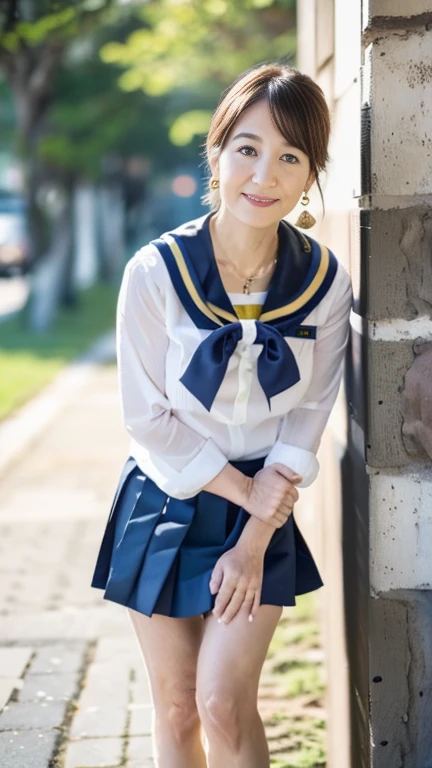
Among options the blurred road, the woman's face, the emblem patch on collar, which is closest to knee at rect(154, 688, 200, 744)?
the emblem patch on collar

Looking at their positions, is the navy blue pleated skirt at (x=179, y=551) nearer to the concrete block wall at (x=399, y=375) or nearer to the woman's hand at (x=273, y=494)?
the woman's hand at (x=273, y=494)

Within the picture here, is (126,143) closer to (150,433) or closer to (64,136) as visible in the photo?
(64,136)

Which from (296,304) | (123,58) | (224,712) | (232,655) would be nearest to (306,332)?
(296,304)

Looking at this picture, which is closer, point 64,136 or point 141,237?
point 64,136

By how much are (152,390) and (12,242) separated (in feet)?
82.3

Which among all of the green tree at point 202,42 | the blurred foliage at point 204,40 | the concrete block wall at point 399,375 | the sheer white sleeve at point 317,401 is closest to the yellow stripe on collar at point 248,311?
the sheer white sleeve at point 317,401

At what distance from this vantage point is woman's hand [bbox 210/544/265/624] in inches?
92.1

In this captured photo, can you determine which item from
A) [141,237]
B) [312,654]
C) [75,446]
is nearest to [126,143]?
[141,237]

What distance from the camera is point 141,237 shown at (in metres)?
40.0

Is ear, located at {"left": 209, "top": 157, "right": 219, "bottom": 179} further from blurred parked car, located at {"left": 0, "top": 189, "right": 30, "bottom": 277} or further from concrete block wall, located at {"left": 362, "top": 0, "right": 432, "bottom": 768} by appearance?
blurred parked car, located at {"left": 0, "top": 189, "right": 30, "bottom": 277}

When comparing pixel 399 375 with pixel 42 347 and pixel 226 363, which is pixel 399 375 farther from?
pixel 42 347

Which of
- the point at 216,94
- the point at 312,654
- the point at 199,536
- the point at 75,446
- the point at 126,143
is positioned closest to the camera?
A: the point at 199,536

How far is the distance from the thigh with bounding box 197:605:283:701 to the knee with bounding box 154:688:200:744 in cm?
17

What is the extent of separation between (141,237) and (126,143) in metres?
13.6
